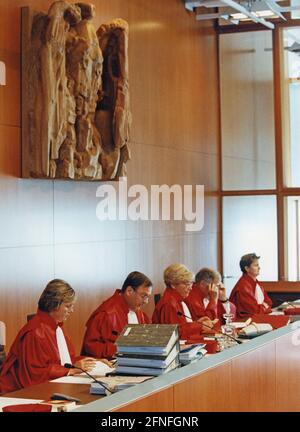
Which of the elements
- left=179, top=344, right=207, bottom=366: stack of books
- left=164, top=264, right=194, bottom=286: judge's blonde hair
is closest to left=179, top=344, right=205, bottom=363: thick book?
left=179, top=344, right=207, bottom=366: stack of books

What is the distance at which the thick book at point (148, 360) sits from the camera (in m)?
4.39

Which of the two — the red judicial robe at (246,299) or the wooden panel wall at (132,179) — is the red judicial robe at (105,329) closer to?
the wooden panel wall at (132,179)

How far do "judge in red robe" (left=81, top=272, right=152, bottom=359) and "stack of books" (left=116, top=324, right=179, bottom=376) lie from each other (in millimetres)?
1479

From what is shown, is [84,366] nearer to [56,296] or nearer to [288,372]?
[56,296]

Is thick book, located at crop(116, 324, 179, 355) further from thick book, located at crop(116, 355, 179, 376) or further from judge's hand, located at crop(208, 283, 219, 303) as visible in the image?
judge's hand, located at crop(208, 283, 219, 303)

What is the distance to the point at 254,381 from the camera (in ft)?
→ 16.4

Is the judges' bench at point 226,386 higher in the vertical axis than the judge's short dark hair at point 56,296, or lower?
lower

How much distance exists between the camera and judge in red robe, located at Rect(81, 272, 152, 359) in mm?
6130

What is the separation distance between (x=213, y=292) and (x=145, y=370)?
3.96 metres

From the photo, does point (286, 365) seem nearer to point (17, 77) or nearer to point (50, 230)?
point (50, 230)

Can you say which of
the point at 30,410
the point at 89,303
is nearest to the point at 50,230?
the point at 89,303

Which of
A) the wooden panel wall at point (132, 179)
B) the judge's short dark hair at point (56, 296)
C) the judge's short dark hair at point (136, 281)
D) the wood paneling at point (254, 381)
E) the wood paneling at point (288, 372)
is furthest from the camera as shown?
the wooden panel wall at point (132, 179)

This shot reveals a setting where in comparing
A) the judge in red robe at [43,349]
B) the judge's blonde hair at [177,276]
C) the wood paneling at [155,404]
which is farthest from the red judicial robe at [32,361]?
the judge's blonde hair at [177,276]

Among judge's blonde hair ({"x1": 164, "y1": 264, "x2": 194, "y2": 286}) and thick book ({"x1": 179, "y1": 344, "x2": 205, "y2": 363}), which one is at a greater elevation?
judge's blonde hair ({"x1": 164, "y1": 264, "x2": 194, "y2": 286})
